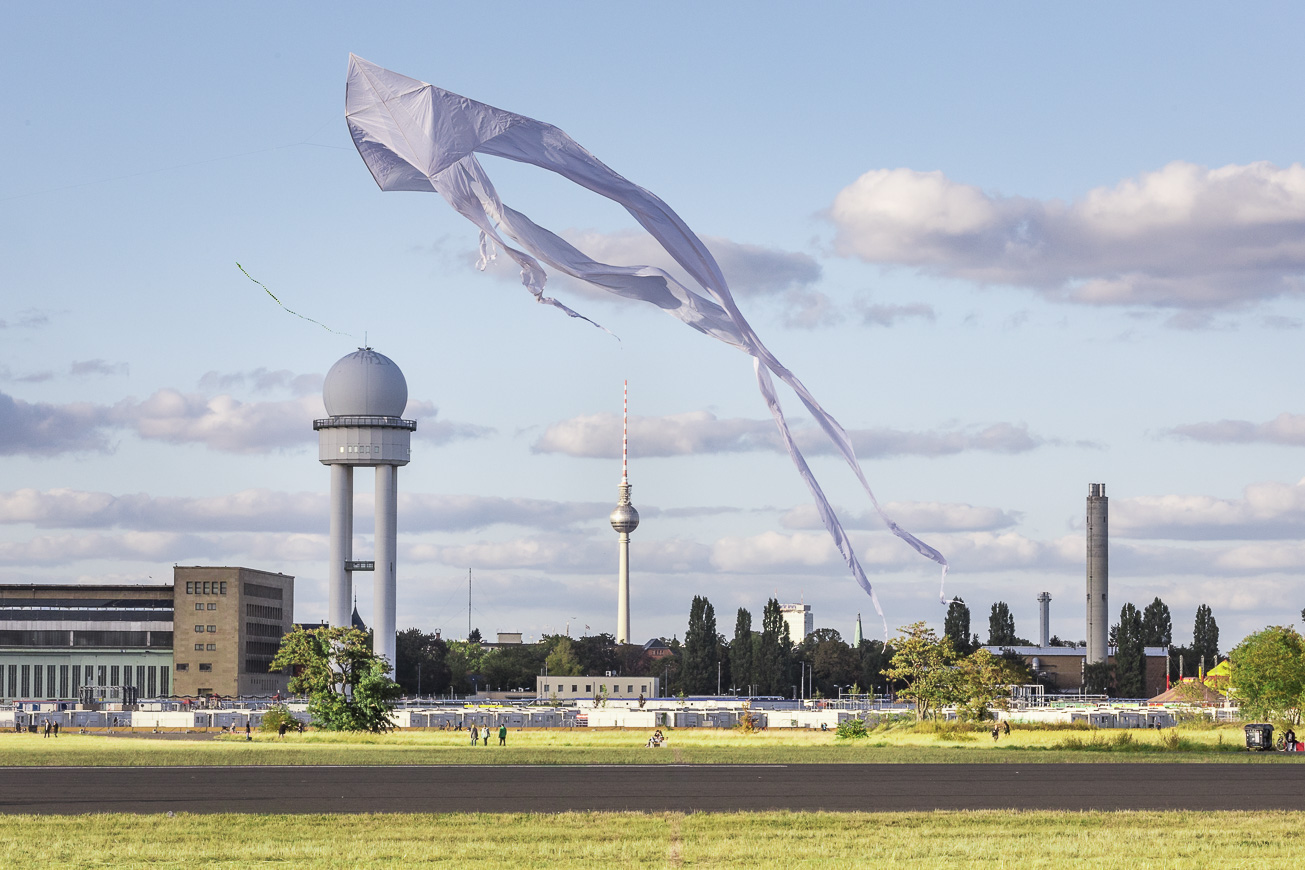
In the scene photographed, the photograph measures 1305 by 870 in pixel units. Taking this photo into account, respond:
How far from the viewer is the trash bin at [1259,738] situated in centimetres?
5888

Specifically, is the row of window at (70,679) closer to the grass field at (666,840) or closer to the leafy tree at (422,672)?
the leafy tree at (422,672)

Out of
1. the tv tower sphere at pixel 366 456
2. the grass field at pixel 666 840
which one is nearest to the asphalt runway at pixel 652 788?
the grass field at pixel 666 840

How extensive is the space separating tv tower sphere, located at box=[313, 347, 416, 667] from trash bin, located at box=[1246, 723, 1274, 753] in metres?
96.5

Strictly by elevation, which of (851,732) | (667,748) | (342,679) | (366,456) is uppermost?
(366,456)

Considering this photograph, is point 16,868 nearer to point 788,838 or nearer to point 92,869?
point 92,869

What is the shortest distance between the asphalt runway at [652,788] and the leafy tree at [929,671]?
2716cm

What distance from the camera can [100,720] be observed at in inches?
3826

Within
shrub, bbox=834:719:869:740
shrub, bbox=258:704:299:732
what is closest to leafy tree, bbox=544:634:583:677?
shrub, bbox=258:704:299:732

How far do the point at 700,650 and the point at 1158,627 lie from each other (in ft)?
181

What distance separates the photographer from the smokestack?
6624 inches

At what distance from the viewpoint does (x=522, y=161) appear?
14086 millimetres

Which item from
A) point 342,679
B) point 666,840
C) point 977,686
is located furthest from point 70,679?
point 666,840

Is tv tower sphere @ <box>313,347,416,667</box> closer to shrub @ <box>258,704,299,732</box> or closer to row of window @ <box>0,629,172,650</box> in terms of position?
row of window @ <box>0,629,172,650</box>

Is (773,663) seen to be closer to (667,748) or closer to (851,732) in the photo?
(851,732)
